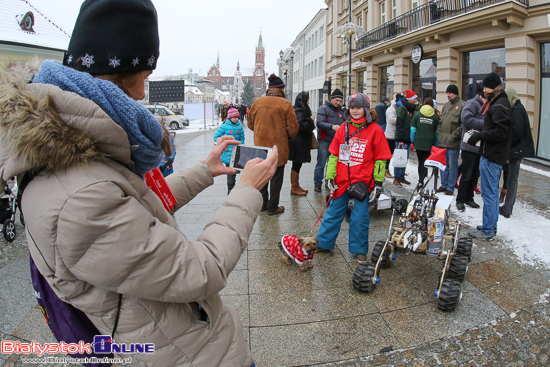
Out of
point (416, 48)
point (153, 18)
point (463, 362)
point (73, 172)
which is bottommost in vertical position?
point (463, 362)

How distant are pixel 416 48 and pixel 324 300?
16.4 m

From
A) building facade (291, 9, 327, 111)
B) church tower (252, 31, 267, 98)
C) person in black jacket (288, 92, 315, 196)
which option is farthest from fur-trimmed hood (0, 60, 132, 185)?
church tower (252, 31, 267, 98)

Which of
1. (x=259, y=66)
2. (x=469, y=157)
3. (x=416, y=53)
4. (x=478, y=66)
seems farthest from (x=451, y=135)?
(x=259, y=66)

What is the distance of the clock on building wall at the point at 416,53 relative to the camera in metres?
16.7

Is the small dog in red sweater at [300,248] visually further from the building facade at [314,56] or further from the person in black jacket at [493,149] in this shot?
the building facade at [314,56]

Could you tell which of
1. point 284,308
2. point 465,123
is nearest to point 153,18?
point 284,308

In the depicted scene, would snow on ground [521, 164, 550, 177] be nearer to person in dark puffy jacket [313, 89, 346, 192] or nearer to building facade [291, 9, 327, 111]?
person in dark puffy jacket [313, 89, 346, 192]

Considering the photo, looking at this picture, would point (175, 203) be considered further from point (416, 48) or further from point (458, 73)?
point (416, 48)

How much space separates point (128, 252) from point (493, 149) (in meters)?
5.30

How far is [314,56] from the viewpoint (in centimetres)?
4475

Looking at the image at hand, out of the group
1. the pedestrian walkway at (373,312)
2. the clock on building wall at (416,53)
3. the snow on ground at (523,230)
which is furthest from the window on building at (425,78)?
the pedestrian walkway at (373,312)

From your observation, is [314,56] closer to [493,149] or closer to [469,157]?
[469,157]

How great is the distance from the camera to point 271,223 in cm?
589

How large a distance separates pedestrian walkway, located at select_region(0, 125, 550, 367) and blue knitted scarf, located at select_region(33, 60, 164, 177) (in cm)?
218
